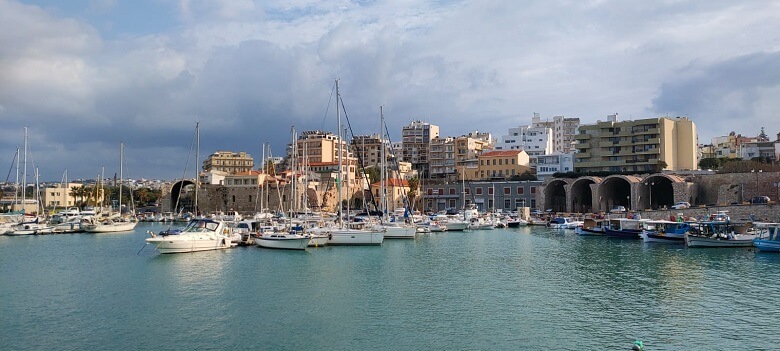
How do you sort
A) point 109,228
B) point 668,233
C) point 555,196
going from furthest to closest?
point 555,196
point 109,228
point 668,233

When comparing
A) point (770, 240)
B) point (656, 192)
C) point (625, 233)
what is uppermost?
point (656, 192)

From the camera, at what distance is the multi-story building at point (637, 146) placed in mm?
80750

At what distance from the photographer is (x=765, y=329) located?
1819cm

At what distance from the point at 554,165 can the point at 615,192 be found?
10.6 metres

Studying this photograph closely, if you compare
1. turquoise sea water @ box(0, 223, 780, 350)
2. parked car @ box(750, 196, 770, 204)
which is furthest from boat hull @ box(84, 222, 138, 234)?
parked car @ box(750, 196, 770, 204)

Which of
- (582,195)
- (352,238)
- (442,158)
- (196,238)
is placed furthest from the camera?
(442,158)

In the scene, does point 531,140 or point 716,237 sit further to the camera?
point 531,140

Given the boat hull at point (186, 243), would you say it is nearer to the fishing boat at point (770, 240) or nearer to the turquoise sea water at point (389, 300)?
the turquoise sea water at point (389, 300)

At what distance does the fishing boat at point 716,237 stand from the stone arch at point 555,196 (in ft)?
134

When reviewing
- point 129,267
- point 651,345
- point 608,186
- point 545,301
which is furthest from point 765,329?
point 608,186

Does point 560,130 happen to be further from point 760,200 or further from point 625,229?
point 625,229

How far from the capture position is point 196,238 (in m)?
38.6

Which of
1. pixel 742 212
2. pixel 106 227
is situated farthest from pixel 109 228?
pixel 742 212

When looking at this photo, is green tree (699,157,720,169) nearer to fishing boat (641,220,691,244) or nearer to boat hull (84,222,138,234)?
fishing boat (641,220,691,244)
